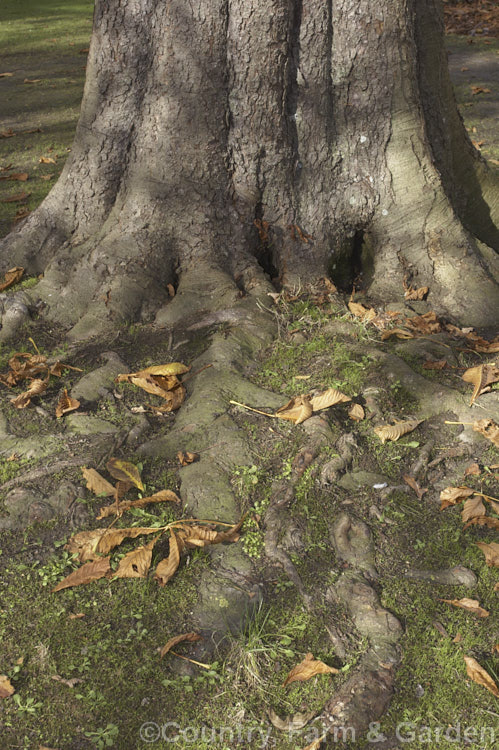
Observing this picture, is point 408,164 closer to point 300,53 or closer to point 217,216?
point 300,53

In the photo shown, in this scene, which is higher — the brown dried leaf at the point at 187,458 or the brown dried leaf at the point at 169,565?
the brown dried leaf at the point at 187,458

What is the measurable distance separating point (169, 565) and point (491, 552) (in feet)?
3.83

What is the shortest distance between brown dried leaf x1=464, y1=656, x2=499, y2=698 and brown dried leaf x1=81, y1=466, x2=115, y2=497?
1448 millimetres

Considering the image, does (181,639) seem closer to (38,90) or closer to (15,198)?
(15,198)

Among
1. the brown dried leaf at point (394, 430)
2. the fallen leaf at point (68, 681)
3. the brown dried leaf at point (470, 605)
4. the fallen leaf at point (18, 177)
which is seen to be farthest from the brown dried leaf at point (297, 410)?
the fallen leaf at point (18, 177)

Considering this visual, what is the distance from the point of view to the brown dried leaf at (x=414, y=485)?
9.12 ft

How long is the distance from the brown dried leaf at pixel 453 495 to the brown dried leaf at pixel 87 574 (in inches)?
51.4

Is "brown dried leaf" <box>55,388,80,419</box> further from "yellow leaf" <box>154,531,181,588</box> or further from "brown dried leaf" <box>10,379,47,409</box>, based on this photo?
"yellow leaf" <box>154,531,181,588</box>

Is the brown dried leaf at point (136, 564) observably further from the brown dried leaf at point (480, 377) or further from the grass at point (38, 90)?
the grass at point (38, 90)

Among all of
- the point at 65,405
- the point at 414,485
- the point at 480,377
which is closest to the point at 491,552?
the point at 414,485

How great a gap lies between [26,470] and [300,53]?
8.18 ft

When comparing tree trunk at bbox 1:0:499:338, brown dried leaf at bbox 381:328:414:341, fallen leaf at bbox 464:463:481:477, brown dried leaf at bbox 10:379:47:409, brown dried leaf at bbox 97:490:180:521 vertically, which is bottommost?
fallen leaf at bbox 464:463:481:477

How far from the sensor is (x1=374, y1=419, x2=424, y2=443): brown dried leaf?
2.97m

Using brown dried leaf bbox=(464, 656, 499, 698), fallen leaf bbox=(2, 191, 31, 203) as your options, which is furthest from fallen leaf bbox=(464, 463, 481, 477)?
fallen leaf bbox=(2, 191, 31, 203)
